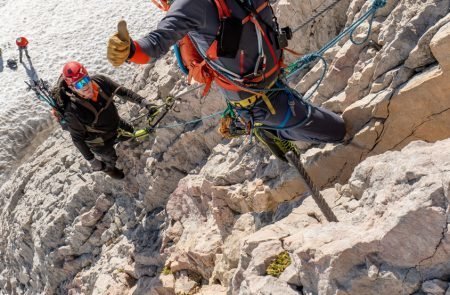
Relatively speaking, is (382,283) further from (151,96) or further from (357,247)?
(151,96)

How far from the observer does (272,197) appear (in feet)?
26.6

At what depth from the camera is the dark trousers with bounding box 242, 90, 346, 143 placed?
6.71 meters

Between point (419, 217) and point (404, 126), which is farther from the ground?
point (419, 217)

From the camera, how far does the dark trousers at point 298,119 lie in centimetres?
671

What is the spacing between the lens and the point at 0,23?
72.4 feet

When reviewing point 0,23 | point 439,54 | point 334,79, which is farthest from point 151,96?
point 0,23

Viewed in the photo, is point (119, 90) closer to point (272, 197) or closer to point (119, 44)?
point (272, 197)

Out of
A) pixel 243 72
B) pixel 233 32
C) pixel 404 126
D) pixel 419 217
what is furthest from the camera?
pixel 404 126

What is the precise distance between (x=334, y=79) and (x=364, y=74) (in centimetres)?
73

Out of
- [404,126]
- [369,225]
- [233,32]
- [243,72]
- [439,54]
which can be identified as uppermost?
[233,32]

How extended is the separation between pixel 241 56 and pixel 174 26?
145 cm

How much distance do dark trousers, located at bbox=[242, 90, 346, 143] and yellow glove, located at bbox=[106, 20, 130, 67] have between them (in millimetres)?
2626

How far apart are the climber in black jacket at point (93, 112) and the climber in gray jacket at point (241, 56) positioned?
4.66 meters

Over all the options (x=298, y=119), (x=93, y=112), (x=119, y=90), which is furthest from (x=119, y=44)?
(x=119, y=90)
